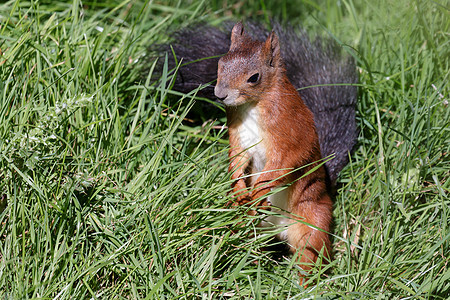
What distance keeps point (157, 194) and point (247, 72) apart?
71 centimetres

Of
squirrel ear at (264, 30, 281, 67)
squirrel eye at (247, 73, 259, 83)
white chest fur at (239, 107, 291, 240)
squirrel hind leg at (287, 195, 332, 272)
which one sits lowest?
squirrel hind leg at (287, 195, 332, 272)

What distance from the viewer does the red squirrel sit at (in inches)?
89.2

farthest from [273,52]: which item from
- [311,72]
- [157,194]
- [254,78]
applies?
[157,194]

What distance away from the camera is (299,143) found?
2363 millimetres

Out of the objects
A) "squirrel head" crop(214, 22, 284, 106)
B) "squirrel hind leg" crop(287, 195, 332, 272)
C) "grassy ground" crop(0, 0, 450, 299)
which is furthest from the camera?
"squirrel hind leg" crop(287, 195, 332, 272)

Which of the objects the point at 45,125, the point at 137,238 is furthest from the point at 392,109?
the point at 45,125

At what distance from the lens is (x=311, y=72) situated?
305cm

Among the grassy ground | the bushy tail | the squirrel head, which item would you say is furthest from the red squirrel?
the bushy tail

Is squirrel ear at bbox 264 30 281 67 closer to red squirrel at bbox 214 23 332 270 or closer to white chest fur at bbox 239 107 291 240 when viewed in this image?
red squirrel at bbox 214 23 332 270

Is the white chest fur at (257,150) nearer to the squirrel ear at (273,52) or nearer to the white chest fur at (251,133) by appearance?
the white chest fur at (251,133)

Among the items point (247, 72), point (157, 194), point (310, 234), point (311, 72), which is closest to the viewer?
point (247, 72)

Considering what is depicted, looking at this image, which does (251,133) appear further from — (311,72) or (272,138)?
(311,72)

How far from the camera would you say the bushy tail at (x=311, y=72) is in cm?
287

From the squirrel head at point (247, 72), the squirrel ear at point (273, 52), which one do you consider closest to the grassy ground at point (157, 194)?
the squirrel head at point (247, 72)
